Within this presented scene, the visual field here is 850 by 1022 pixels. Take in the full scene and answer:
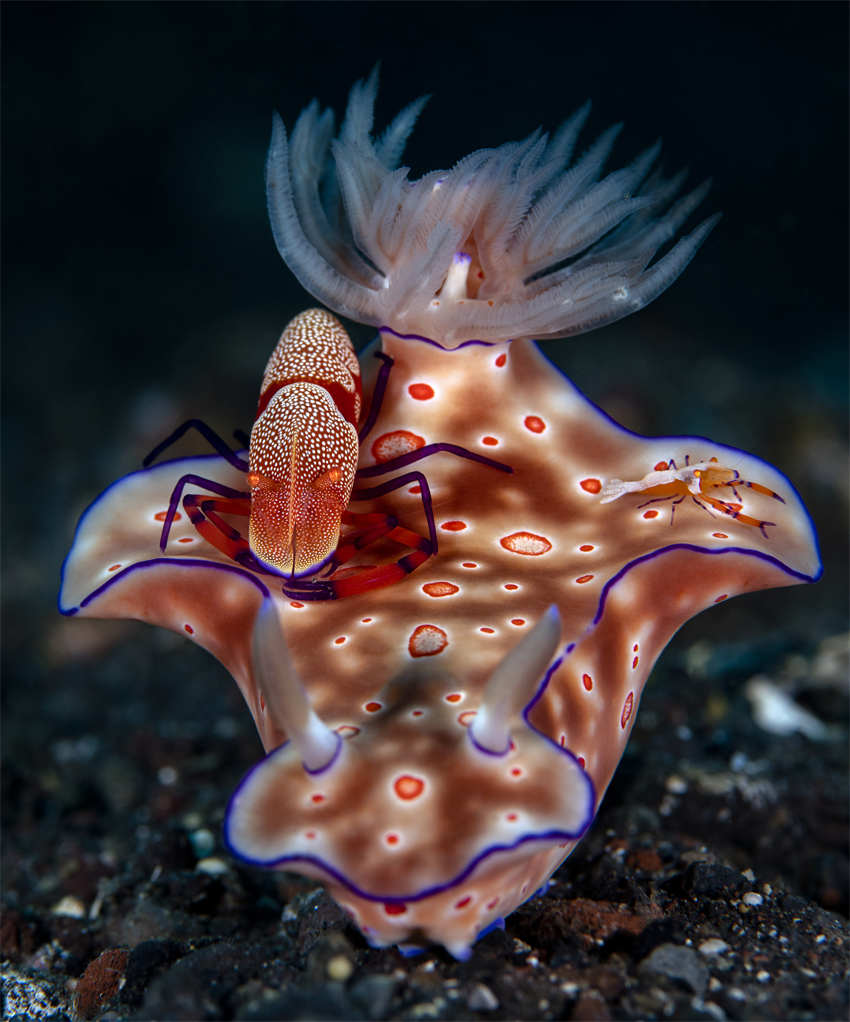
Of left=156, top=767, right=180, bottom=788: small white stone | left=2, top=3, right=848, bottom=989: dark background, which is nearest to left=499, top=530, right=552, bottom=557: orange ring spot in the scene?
left=2, top=3, right=848, bottom=989: dark background

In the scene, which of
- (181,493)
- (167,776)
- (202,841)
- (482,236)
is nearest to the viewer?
(181,493)

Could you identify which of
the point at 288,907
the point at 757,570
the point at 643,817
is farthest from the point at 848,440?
the point at 288,907

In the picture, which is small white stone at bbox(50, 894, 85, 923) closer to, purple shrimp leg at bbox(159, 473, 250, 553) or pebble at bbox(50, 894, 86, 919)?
pebble at bbox(50, 894, 86, 919)

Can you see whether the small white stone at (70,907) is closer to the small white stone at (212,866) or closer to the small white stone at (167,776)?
the small white stone at (212,866)

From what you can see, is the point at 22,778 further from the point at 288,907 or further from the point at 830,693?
the point at 830,693

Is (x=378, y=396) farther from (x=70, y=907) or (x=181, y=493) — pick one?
(x=70, y=907)

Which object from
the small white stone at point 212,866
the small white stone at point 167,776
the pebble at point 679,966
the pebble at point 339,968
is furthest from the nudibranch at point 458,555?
the small white stone at point 167,776

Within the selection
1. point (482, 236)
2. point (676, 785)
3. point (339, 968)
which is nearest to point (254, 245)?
point (482, 236)
